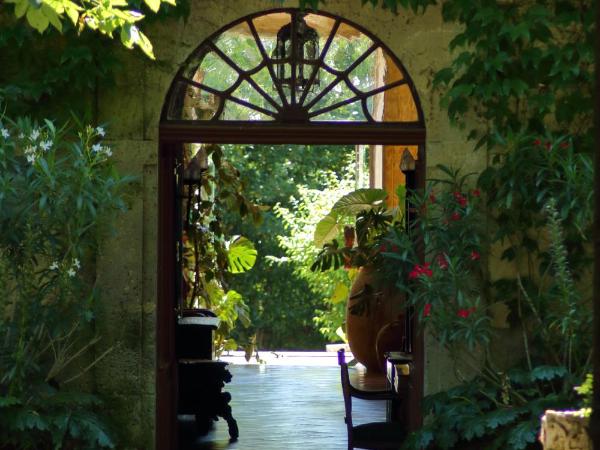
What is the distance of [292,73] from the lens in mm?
8500

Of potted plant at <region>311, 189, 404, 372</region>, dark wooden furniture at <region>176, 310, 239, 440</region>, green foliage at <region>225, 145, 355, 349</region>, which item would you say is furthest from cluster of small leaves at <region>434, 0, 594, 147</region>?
green foliage at <region>225, 145, 355, 349</region>

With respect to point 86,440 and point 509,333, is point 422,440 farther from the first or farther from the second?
point 86,440

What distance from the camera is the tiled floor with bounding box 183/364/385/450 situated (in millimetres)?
10367

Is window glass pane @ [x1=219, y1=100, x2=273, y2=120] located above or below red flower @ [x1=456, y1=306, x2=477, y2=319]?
above

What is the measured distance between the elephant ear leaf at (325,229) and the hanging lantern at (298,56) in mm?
7234

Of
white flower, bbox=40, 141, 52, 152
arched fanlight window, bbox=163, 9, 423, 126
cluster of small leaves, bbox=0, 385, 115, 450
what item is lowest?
cluster of small leaves, bbox=0, 385, 115, 450

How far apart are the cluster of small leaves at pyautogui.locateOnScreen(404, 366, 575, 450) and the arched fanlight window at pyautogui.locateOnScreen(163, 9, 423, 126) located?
5.81 ft

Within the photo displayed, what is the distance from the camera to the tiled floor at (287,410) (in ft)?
34.0

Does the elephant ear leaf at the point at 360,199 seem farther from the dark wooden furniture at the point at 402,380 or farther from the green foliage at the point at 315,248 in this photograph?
the green foliage at the point at 315,248

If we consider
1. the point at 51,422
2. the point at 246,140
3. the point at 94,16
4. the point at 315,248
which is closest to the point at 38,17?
the point at 94,16

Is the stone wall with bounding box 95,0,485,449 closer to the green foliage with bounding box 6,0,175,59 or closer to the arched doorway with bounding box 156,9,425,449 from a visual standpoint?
the arched doorway with bounding box 156,9,425,449

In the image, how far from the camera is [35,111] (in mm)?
8133

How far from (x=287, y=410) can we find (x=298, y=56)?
467cm

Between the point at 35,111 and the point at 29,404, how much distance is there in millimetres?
1882
